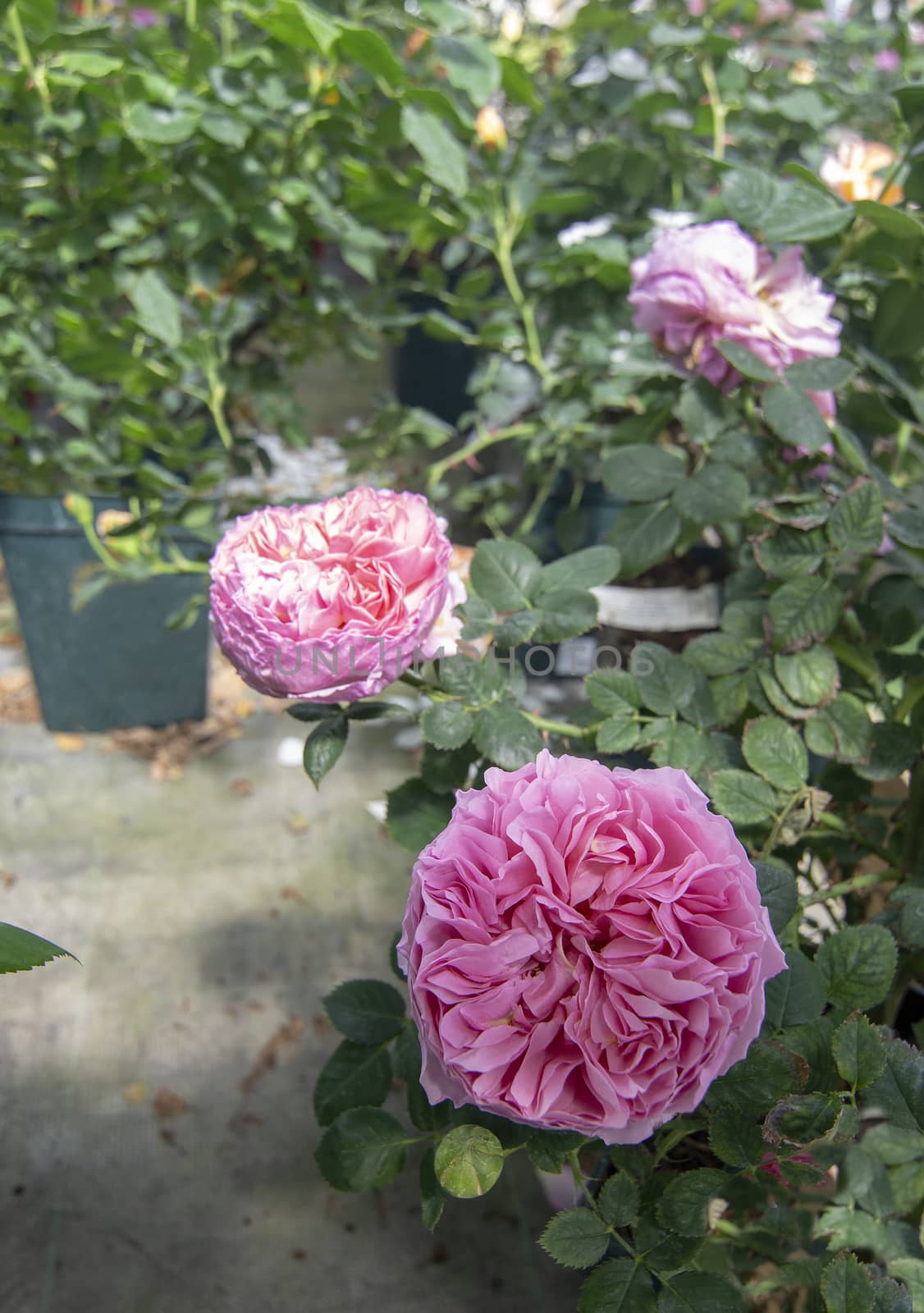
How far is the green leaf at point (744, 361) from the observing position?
1.87 ft

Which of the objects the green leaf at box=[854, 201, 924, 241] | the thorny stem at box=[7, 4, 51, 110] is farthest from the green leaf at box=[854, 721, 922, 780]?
the thorny stem at box=[7, 4, 51, 110]

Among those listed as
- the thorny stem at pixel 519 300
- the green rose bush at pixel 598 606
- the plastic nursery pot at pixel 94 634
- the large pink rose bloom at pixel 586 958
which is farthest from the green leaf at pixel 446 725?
the plastic nursery pot at pixel 94 634

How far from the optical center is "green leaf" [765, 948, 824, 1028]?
416 mm

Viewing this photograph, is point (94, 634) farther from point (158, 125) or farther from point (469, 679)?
point (469, 679)

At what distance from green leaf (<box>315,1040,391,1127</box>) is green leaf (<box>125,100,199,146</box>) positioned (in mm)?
791

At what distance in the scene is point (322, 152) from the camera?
1.03 m

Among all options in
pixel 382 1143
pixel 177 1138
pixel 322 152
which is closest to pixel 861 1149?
pixel 382 1143

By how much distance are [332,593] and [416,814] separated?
16 cm

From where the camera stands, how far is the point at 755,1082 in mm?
379

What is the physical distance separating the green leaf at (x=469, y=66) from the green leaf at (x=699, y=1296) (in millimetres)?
869

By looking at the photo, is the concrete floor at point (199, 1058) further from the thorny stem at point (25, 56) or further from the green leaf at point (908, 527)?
the thorny stem at point (25, 56)

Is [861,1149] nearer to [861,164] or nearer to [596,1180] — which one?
[596,1180]

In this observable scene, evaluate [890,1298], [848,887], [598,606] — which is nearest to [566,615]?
[598,606]

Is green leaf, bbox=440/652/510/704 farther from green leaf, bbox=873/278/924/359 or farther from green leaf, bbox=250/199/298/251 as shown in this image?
green leaf, bbox=250/199/298/251
